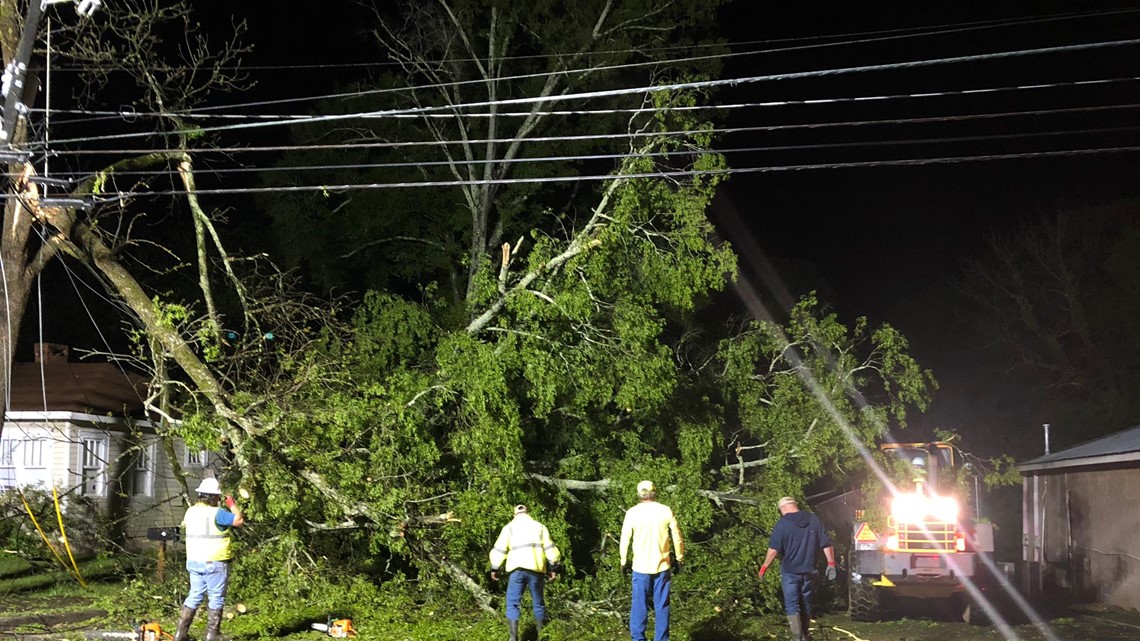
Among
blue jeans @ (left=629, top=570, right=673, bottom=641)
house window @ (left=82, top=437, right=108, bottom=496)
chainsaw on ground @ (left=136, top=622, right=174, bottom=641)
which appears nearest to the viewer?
blue jeans @ (left=629, top=570, right=673, bottom=641)

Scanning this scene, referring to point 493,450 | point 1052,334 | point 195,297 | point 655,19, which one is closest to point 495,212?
point 655,19

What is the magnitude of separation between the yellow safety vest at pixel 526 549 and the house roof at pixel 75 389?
1033cm

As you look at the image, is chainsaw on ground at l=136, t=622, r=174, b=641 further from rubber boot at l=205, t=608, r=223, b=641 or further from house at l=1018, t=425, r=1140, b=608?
house at l=1018, t=425, r=1140, b=608

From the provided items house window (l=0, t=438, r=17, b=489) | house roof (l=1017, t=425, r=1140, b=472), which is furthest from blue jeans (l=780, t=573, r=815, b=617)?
house window (l=0, t=438, r=17, b=489)

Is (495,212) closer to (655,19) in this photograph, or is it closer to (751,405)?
(655,19)

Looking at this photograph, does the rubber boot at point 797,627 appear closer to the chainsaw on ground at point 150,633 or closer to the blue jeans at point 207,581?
the blue jeans at point 207,581

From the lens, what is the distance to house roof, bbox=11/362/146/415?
19256mm

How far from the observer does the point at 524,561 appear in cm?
1054

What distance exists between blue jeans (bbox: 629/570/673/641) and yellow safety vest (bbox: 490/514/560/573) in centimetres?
140

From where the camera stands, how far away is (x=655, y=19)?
727 inches

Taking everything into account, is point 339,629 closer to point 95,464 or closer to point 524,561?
point 524,561

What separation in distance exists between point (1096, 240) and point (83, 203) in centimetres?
3304

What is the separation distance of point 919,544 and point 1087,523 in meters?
6.15

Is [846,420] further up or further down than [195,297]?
further down
